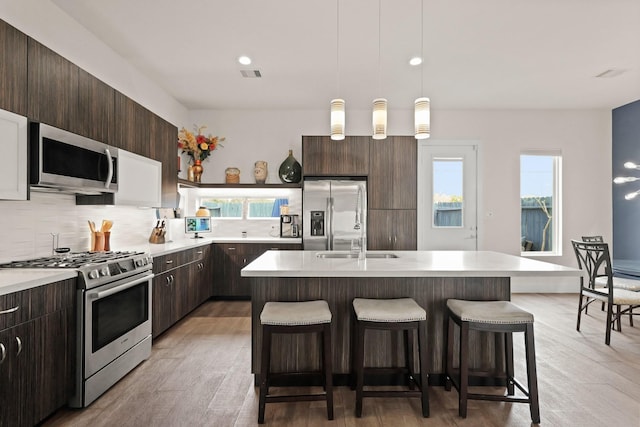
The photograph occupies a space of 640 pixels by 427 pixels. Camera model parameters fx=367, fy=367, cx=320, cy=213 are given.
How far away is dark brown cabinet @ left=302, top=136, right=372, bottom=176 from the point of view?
513 centimetres

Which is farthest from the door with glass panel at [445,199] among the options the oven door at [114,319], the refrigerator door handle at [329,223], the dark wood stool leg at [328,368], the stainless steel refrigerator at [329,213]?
the oven door at [114,319]

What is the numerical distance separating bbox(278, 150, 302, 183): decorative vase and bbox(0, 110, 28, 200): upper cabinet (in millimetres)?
3549

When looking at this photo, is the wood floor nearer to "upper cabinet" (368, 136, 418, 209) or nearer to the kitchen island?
the kitchen island

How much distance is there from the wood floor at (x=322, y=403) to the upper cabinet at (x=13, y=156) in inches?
53.4

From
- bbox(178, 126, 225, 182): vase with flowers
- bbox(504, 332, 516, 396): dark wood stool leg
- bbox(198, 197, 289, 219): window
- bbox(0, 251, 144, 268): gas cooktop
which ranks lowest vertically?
bbox(504, 332, 516, 396): dark wood stool leg

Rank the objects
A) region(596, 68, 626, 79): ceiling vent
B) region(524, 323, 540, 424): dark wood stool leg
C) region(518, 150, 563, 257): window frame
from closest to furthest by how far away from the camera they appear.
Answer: region(524, 323, 540, 424): dark wood stool leg < region(596, 68, 626, 79): ceiling vent < region(518, 150, 563, 257): window frame

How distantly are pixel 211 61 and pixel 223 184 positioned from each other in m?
2.04

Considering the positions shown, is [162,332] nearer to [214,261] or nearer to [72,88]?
[214,261]

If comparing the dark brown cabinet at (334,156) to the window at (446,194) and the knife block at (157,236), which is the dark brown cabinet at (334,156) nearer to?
the window at (446,194)

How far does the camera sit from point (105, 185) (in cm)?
283

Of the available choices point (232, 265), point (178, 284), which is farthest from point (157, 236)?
point (232, 265)

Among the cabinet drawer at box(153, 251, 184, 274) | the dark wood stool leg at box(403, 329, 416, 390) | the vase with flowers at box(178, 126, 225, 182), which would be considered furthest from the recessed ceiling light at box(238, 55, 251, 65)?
the dark wood stool leg at box(403, 329, 416, 390)

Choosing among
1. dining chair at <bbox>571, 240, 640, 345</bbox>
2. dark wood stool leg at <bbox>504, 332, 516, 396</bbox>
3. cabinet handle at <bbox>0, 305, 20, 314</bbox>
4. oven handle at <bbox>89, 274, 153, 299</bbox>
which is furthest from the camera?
dining chair at <bbox>571, 240, 640, 345</bbox>

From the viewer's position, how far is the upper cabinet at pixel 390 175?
203 inches
